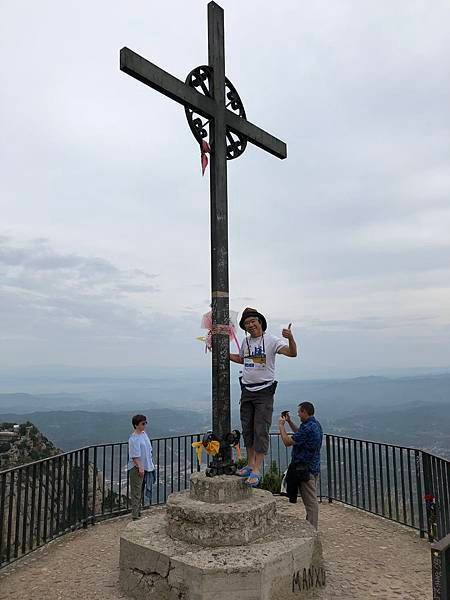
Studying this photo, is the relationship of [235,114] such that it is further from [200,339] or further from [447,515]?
[447,515]

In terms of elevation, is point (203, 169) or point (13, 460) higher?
point (203, 169)

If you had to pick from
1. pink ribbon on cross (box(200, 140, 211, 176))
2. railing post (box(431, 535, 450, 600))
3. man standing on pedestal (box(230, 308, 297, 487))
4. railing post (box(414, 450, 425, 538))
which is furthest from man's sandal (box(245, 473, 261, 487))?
pink ribbon on cross (box(200, 140, 211, 176))

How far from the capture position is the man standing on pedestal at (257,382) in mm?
5199

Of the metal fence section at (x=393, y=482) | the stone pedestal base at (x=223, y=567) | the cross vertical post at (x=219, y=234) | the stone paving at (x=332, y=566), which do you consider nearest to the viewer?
the stone pedestal base at (x=223, y=567)

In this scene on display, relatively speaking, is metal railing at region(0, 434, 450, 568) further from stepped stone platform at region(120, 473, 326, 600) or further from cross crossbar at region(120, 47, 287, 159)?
cross crossbar at region(120, 47, 287, 159)

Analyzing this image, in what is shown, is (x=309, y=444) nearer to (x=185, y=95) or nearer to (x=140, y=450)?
(x=140, y=450)

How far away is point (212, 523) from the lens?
14.6 ft

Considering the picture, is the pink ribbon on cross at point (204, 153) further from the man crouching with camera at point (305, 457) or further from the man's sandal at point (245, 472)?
the man's sandal at point (245, 472)

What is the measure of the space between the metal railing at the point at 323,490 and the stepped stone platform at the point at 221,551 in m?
1.85

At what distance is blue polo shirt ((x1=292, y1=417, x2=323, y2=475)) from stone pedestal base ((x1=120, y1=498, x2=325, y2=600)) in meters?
1.03

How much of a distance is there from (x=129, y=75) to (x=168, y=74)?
0.46 meters

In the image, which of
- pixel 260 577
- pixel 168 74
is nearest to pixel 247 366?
pixel 260 577

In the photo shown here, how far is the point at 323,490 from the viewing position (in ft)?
30.8

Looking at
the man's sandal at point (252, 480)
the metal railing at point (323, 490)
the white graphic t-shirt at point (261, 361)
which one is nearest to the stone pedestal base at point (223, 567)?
the man's sandal at point (252, 480)
